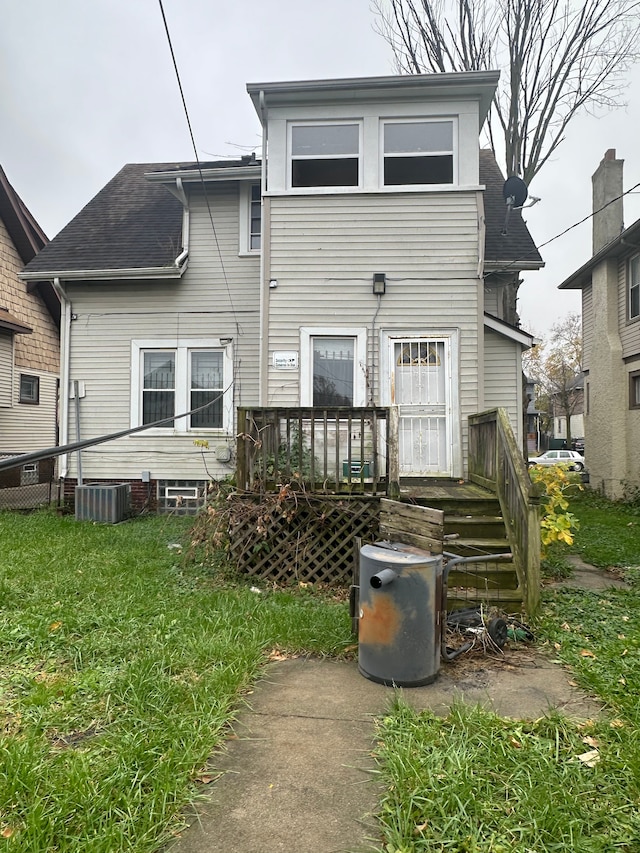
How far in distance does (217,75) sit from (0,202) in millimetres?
9424

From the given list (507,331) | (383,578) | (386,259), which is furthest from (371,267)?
(383,578)

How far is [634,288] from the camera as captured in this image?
13.8 metres

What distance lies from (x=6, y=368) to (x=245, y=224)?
804 centimetres

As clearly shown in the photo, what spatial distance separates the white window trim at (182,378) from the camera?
9.86 m

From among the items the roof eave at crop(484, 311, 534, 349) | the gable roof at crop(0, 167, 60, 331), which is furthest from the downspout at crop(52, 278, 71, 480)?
the roof eave at crop(484, 311, 534, 349)

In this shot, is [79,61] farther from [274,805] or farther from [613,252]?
[613,252]

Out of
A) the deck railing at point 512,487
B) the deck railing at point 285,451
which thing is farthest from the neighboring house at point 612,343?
the deck railing at point 285,451

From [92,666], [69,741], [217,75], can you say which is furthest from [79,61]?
[69,741]

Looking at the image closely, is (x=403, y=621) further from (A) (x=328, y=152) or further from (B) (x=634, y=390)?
(B) (x=634, y=390)

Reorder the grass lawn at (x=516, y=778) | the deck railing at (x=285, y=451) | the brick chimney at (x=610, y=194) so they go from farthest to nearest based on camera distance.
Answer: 1. the brick chimney at (x=610, y=194)
2. the deck railing at (x=285, y=451)
3. the grass lawn at (x=516, y=778)

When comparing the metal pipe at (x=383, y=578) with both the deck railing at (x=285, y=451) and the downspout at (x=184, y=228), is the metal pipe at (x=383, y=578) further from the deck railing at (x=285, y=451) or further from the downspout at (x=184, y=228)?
the downspout at (x=184, y=228)

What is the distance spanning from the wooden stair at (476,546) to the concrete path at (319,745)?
2.31ft

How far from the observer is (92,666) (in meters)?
3.49

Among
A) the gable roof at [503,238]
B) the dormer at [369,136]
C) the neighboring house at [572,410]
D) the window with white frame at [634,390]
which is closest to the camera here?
the dormer at [369,136]
